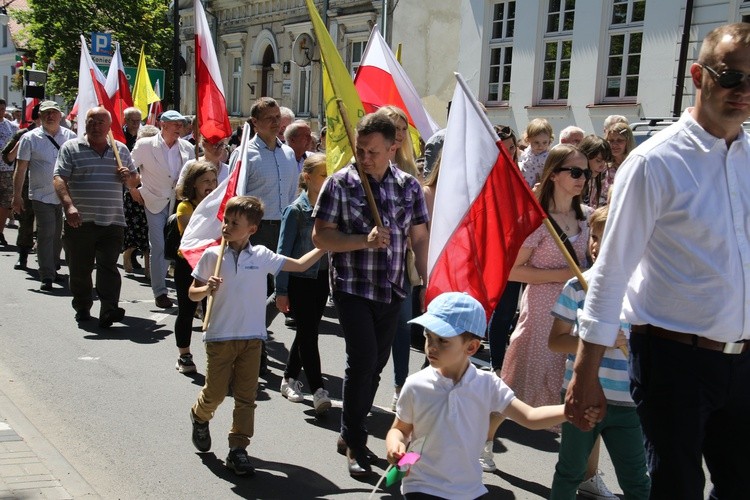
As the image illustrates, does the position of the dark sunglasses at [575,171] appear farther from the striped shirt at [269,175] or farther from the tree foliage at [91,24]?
the tree foliage at [91,24]

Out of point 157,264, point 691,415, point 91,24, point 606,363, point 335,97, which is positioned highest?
point 91,24

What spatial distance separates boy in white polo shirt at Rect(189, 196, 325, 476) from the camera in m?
5.60

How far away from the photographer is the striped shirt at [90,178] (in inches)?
370

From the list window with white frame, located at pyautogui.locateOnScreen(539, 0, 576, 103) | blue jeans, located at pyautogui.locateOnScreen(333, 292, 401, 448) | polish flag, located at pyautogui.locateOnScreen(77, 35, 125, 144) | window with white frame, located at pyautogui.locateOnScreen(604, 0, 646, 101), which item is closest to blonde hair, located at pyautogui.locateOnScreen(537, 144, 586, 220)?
blue jeans, located at pyautogui.locateOnScreen(333, 292, 401, 448)

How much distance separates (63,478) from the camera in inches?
202

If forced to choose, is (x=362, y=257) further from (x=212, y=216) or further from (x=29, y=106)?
(x=29, y=106)

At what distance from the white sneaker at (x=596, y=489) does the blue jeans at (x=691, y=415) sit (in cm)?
200

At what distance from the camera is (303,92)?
31938mm

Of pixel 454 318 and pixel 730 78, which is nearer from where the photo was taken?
pixel 730 78

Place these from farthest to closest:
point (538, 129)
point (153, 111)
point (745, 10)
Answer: point (153, 111), point (745, 10), point (538, 129)

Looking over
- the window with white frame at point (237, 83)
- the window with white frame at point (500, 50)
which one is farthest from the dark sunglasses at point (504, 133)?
the window with white frame at point (237, 83)

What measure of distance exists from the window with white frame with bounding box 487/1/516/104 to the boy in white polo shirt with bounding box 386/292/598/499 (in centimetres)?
1921

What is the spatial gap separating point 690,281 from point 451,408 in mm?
1038

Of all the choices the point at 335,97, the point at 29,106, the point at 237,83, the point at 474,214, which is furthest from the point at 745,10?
the point at 237,83
